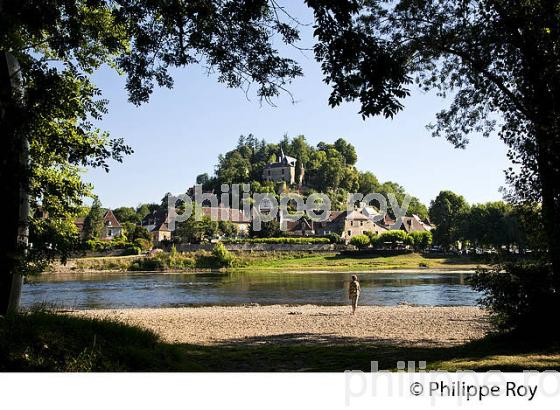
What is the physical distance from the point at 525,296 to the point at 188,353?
6532mm

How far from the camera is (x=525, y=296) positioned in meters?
10.0

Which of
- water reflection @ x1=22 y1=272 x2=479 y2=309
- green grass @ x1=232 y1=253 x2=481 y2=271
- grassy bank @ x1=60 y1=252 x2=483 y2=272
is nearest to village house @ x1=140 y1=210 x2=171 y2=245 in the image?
grassy bank @ x1=60 y1=252 x2=483 y2=272

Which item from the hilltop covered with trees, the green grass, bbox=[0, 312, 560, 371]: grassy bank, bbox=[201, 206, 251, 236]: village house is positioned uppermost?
the hilltop covered with trees

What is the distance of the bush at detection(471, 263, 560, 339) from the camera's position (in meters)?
9.64

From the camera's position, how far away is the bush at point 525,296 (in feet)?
31.6

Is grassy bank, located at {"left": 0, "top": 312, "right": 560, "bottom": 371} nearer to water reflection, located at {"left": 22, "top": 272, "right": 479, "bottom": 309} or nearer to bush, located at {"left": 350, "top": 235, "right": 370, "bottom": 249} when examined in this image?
water reflection, located at {"left": 22, "top": 272, "right": 479, "bottom": 309}

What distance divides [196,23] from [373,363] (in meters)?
6.59

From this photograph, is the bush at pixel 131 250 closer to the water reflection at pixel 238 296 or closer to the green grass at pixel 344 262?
the green grass at pixel 344 262

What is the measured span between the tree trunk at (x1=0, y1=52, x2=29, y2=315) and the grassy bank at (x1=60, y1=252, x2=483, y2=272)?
5964 cm

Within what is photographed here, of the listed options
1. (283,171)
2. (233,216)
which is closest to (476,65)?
(233,216)

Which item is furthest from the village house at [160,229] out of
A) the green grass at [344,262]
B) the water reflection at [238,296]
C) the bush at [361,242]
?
the water reflection at [238,296]

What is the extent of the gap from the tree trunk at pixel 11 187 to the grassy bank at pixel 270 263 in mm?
59643

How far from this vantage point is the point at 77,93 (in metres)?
11.0
